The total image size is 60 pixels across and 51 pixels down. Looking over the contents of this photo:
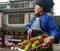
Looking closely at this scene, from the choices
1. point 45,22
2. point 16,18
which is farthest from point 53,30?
point 16,18

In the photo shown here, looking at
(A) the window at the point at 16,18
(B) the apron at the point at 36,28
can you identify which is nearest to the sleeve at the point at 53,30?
(B) the apron at the point at 36,28

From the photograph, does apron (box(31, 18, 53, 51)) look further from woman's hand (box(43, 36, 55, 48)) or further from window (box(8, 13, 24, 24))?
window (box(8, 13, 24, 24))

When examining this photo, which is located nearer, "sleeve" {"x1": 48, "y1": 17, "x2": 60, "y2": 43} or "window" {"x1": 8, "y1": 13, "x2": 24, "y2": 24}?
"sleeve" {"x1": 48, "y1": 17, "x2": 60, "y2": 43}

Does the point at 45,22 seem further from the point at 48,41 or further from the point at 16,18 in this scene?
the point at 16,18

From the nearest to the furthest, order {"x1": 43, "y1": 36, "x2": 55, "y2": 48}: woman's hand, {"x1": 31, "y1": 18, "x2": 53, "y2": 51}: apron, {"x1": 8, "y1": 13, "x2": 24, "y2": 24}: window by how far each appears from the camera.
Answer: {"x1": 43, "y1": 36, "x2": 55, "y2": 48}: woman's hand → {"x1": 31, "y1": 18, "x2": 53, "y2": 51}: apron → {"x1": 8, "y1": 13, "x2": 24, "y2": 24}: window

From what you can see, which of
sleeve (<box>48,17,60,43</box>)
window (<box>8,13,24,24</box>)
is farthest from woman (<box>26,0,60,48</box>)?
window (<box>8,13,24,24</box>)

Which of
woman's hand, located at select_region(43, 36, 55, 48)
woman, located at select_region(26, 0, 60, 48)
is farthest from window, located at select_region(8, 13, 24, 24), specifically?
woman's hand, located at select_region(43, 36, 55, 48)

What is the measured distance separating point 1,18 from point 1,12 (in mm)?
845

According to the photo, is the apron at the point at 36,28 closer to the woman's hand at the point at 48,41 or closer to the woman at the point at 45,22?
the woman at the point at 45,22

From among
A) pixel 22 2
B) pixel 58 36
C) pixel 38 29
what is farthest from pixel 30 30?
pixel 22 2

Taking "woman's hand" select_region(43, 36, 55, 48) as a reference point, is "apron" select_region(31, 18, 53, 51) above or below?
above

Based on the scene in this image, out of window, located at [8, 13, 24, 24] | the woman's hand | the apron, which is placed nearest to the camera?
the woman's hand

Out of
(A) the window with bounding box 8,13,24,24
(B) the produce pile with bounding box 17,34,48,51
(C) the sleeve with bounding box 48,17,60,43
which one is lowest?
(A) the window with bounding box 8,13,24,24

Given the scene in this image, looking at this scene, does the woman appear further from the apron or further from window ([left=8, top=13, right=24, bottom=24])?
window ([left=8, top=13, right=24, bottom=24])
